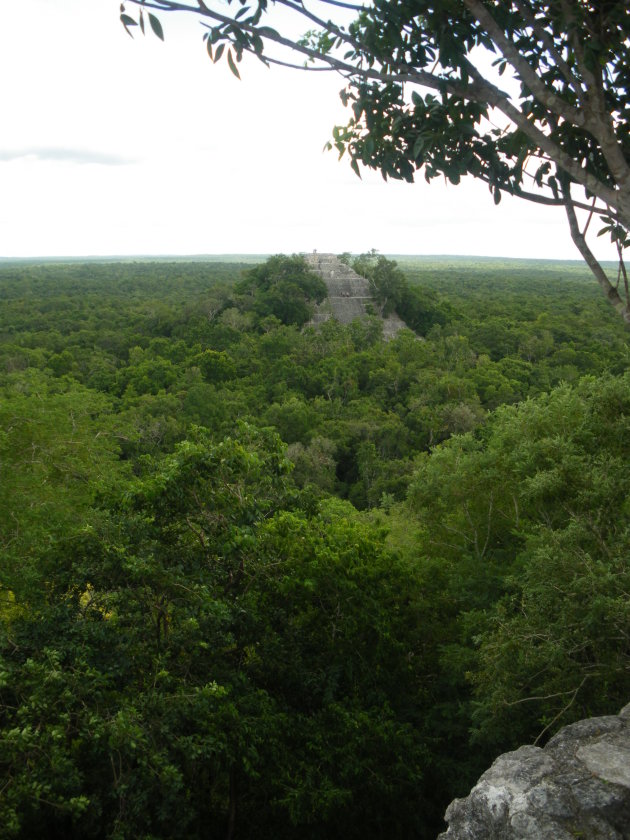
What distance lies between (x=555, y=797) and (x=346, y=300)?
5078 centimetres

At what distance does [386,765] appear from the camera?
671cm

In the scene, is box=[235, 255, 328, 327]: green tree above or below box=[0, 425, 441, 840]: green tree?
above

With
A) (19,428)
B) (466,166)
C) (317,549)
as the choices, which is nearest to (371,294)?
(19,428)

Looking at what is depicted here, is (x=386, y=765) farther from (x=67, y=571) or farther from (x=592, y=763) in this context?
(x=67, y=571)

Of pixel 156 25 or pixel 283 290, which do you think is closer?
pixel 156 25

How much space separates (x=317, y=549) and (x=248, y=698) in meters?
2.50

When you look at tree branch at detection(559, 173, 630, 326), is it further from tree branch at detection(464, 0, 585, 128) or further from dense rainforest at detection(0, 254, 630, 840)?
dense rainforest at detection(0, 254, 630, 840)

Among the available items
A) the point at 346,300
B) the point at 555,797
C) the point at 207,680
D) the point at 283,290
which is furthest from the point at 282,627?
the point at 346,300

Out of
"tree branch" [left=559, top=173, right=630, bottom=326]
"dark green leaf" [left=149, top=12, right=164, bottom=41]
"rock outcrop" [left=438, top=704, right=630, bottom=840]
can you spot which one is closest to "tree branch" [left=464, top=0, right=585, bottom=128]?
"tree branch" [left=559, top=173, right=630, bottom=326]

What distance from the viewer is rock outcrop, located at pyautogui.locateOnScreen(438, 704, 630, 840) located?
3730 mm

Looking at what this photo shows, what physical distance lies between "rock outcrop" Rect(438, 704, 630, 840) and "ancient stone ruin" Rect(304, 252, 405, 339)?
46.0 metres

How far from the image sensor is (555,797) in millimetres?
3877

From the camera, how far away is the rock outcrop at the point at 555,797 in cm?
373

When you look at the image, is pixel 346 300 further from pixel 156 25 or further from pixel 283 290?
pixel 156 25
